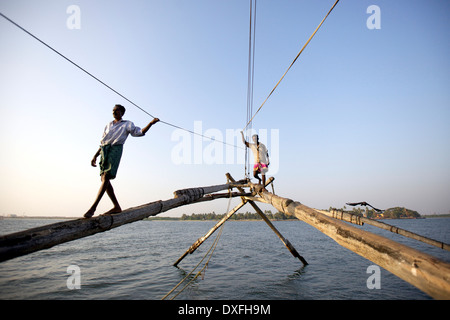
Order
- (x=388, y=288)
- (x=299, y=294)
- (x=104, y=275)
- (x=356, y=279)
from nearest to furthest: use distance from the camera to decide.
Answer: (x=299, y=294)
(x=388, y=288)
(x=356, y=279)
(x=104, y=275)

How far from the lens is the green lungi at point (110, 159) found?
3.32 meters

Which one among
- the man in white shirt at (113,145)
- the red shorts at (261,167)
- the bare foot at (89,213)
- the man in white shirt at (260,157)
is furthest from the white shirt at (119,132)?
the red shorts at (261,167)

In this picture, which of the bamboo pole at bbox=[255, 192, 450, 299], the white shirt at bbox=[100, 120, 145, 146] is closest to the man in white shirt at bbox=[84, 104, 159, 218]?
the white shirt at bbox=[100, 120, 145, 146]

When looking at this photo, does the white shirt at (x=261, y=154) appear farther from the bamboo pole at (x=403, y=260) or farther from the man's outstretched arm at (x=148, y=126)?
the bamboo pole at (x=403, y=260)

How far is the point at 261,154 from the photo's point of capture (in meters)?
8.59

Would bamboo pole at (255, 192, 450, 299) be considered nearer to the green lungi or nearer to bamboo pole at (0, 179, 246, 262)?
→ bamboo pole at (0, 179, 246, 262)

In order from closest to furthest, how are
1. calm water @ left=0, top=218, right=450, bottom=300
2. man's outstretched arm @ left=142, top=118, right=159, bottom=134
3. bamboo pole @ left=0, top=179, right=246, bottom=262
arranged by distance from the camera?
bamboo pole @ left=0, top=179, right=246, bottom=262 → man's outstretched arm @ left=142, top=118, right=159, bottom=134 → calm water @ left=0, top=218, right=450, bottom=300

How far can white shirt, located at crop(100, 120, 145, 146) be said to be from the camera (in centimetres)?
349

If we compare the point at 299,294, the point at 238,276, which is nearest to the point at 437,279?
the point at 299,294
